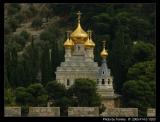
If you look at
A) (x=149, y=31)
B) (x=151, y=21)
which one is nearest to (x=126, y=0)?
(x=149, y=31)

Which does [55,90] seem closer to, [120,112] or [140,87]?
[140,87]

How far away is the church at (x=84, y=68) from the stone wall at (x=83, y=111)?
2.73 m

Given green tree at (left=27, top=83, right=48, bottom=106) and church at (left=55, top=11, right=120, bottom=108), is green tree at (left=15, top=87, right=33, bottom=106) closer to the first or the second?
green tree at (left=27, top=83, right=48, bottom=106)

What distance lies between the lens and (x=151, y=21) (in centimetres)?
3269

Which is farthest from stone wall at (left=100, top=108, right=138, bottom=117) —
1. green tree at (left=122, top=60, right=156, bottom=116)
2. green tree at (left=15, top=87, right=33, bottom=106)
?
green tree at (left=15, top=87, right=33, bottom=106)

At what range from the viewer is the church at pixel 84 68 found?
23859 millimetres

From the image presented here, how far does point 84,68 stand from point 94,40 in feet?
14.6

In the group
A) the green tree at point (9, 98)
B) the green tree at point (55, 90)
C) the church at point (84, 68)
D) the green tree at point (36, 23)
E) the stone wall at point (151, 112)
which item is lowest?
the stone wall at point (151, 112)

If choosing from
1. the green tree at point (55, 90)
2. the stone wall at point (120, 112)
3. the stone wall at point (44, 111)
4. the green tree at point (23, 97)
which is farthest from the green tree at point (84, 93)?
the stone wall at point (44, 111)

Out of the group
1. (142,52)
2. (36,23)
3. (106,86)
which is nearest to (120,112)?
(106,86)

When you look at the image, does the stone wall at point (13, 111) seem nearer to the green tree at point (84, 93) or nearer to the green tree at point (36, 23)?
the green tree at point (84, 93)

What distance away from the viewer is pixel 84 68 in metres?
24.5

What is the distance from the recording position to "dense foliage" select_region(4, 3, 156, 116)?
2366 cm

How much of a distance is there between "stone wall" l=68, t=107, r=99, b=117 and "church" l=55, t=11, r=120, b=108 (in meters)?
2.73
